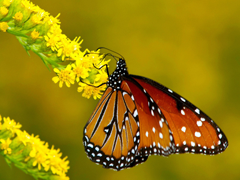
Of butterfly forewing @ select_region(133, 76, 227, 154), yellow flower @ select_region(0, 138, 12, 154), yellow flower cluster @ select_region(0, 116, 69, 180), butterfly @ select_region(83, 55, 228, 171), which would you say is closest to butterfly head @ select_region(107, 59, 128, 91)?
butterfly @ select_region(83, 55, 228, 171)

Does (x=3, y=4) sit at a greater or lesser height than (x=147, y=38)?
lesser

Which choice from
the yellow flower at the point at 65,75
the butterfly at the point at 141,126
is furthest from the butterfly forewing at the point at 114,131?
the yellow flower at the point at 65,75

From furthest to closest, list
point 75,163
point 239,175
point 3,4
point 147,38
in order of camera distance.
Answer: point 147,38 → point 239,175 → point 75,163 → point 3,4

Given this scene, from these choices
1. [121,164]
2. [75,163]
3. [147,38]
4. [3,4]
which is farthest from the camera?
[147,38]

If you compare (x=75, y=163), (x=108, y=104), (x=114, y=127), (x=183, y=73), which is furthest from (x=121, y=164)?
(x=183, y=73)

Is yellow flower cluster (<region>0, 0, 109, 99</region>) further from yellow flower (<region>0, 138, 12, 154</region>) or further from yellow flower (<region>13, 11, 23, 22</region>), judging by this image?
yellow flower (<region>0, 138, 12, 154</region>)

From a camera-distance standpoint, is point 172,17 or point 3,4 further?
point 172,17

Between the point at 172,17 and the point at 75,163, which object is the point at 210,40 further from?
the point at 75,163

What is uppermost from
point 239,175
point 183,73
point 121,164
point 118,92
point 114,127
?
point 183,73
